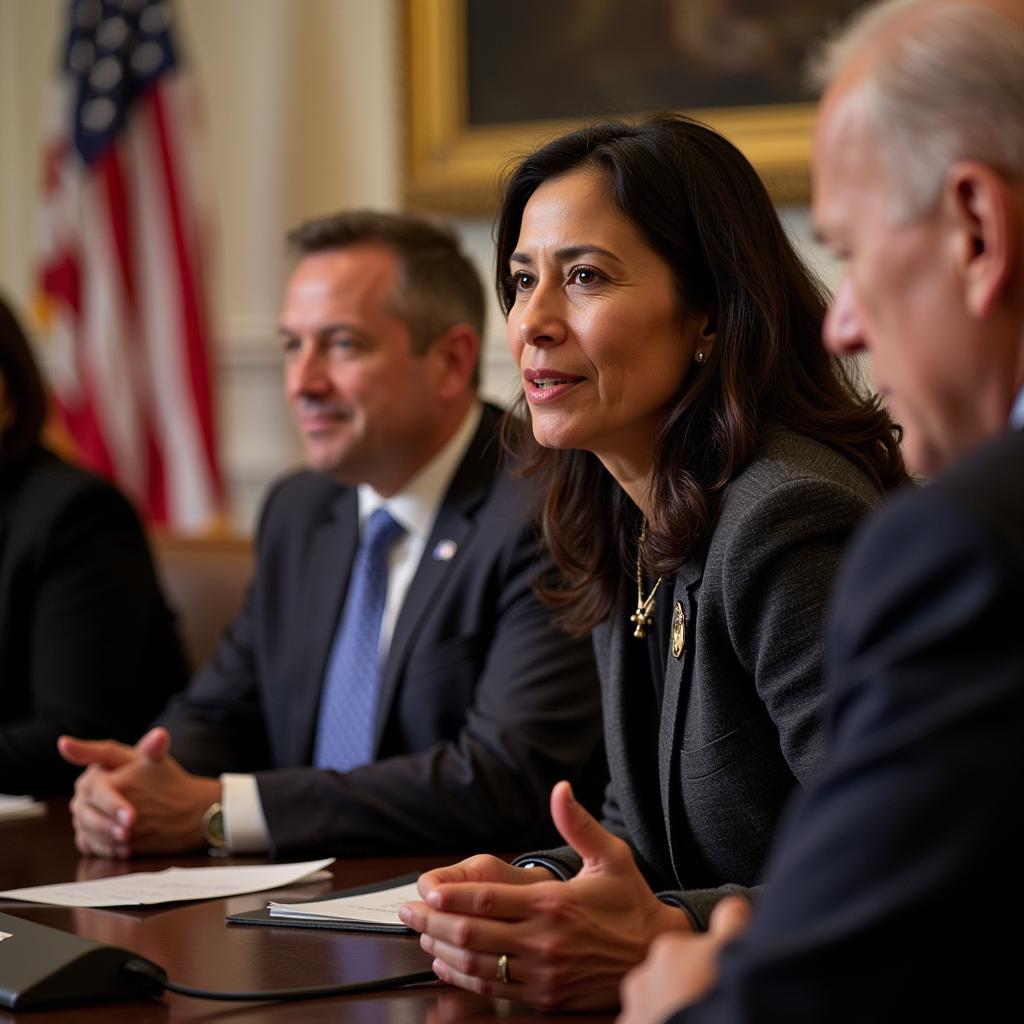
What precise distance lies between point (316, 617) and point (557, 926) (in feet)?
5.45

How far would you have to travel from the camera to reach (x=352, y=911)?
1.94m

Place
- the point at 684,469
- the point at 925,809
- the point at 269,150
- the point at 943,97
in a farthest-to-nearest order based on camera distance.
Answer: the point at 269,150 < the point at 684,469 < the point at 943,97 < the point at 925,809

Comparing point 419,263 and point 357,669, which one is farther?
point 419,263

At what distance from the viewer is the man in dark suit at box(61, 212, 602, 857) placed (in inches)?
100

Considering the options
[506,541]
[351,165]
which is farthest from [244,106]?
[506,541]

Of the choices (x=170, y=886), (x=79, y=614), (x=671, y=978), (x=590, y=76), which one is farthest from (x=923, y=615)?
(x=590, y=76)

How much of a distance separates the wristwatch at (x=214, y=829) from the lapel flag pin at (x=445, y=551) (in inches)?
28.5

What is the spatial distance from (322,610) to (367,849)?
0.79 m

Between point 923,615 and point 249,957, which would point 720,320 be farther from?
point 923,615

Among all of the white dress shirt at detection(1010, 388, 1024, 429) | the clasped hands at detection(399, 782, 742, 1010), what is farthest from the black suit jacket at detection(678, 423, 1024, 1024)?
the clasped hands at detection(399, 782, 742, 1010)

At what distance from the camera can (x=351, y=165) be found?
16.0ft

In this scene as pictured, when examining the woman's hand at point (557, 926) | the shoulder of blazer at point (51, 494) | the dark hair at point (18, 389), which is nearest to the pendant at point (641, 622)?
the woman's hand at point (557, 926)

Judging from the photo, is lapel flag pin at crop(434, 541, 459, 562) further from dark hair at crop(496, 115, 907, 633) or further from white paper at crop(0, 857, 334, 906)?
dark hair at crop(496, 115, 907, 633)

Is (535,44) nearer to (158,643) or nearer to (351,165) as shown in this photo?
(351,165)
